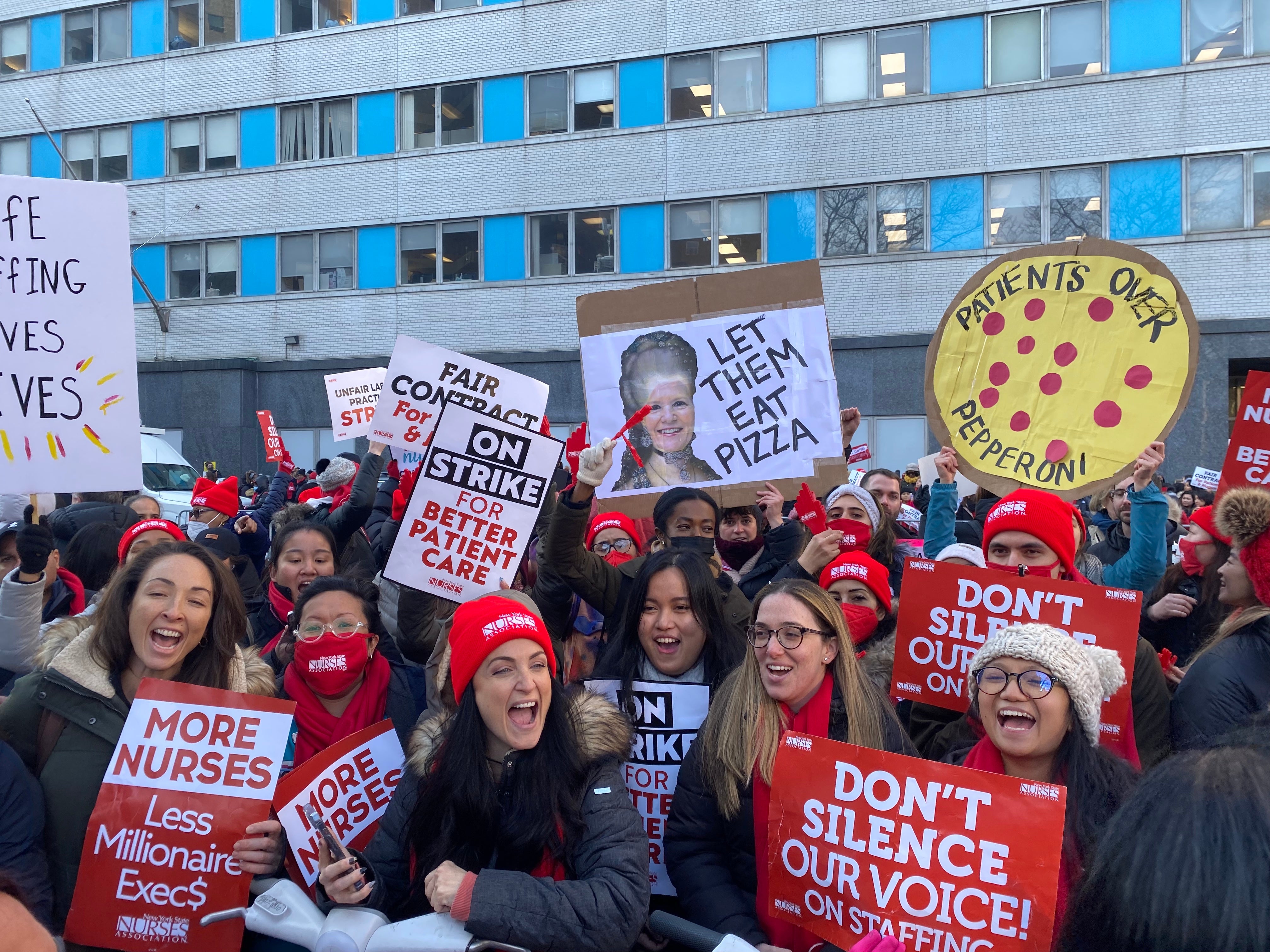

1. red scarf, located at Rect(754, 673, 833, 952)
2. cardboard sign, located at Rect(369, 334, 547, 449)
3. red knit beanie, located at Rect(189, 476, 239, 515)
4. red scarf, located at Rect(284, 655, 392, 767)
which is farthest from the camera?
red knit beanie, located at Rect(189, 476, 239, 515)

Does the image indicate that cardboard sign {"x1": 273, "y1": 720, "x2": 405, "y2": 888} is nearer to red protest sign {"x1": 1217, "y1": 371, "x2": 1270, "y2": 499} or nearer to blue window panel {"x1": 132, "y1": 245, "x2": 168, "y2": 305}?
red protest sign {"x1": 1217, "y1": 371, "x2": 1270, "y2": 499}

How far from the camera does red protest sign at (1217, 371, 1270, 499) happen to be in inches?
180

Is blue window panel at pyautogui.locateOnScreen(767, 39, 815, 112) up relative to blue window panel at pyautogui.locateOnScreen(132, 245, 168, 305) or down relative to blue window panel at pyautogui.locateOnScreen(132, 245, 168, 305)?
up

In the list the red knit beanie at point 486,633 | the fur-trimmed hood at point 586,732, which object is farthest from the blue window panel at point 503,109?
the fur-trimmed hood at point 586,732

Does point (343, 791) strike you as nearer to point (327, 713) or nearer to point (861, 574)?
point (327, 713)

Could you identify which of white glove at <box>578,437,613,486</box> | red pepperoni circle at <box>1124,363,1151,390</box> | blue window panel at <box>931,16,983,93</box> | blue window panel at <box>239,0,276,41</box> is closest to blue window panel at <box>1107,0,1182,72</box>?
blue window panel at <box>931,16,983,93</box>

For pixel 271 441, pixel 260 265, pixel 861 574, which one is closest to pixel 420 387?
pixel 861 574

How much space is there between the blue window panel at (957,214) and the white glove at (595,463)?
18.5 metres

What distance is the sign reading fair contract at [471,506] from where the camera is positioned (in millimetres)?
4523

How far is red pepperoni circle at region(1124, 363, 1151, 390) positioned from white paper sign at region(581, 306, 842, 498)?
4.74 feet

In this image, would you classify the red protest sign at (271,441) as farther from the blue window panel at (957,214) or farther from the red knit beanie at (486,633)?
the blue window panel at (957,214)

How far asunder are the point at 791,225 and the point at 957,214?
11.3 feet

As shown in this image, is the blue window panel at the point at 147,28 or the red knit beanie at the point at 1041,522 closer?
the red knit beanie at the point at 1041,522

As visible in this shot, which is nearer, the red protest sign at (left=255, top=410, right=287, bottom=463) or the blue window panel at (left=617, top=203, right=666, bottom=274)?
the red protest sign at (left=255, top=410, right=287, bottom=463)
